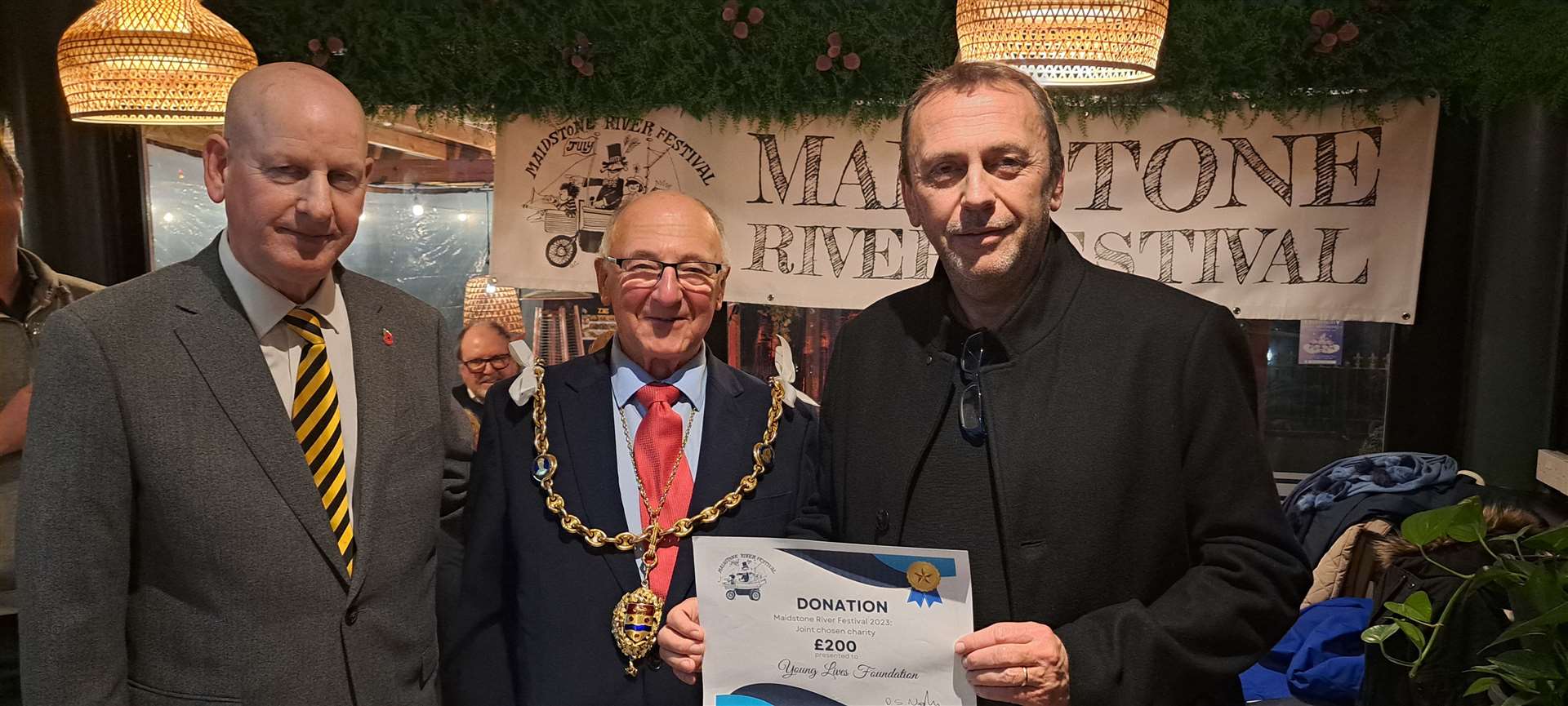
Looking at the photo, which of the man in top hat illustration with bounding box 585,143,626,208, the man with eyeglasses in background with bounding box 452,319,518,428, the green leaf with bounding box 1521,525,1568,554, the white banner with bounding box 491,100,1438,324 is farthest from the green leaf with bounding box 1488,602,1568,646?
the man with eyeglasses in background with bounding box 452,319,518,428

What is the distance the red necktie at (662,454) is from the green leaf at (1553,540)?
4.76 feet

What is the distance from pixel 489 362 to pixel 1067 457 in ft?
11.3

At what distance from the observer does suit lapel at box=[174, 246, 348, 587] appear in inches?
70.6

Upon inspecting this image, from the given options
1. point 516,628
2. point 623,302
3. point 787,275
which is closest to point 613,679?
point 516,628

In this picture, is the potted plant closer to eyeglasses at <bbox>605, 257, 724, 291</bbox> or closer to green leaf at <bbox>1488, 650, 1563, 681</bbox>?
green leaf at <bbox>1488, 650, 1563, 681</bbox>

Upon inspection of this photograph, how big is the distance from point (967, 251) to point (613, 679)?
3.53 ft

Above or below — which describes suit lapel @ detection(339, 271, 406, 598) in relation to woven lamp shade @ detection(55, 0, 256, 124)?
below

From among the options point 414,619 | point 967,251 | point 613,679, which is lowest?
point 613,679

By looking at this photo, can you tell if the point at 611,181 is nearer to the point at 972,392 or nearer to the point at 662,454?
the point at 662,454

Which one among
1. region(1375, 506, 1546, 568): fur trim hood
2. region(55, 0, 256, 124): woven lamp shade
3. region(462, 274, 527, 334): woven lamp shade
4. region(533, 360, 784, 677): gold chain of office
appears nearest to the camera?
region(533, 360, 784, 677): gold chain of office

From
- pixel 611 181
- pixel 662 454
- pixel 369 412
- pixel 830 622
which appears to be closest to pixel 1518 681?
pixel 830 622

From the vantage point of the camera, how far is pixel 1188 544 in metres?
1.67

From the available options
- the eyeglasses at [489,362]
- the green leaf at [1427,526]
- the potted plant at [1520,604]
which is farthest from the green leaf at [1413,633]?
the eyeglasses at [489,362]

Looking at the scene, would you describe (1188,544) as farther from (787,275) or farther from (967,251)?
(787,275)
